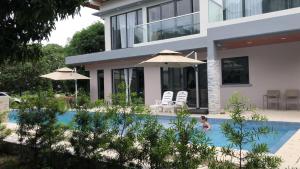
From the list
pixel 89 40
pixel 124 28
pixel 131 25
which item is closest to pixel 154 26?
pixel 131 25

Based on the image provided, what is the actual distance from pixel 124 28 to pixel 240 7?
9004 millimetres

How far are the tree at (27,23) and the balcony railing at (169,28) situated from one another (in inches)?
504

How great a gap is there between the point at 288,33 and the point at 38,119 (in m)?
10.6

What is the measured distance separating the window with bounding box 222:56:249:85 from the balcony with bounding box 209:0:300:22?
262cm

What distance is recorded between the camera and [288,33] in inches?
518

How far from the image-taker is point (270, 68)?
16.3 m

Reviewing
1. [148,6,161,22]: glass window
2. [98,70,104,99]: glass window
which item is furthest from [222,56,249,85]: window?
[98,70,104,99]: glass window

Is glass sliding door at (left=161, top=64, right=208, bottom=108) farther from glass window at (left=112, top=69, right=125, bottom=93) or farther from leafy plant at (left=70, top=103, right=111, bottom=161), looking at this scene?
leafy plant at (left=70, top=103, right=111, bottom=161)

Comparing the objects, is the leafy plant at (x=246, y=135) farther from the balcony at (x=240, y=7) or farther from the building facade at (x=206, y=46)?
the balcony at (x=240, y=7)

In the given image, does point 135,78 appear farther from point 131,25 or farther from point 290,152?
point 290,152

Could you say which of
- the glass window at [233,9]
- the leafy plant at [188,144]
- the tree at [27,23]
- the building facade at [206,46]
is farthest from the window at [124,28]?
the leafy plant at [188,144]

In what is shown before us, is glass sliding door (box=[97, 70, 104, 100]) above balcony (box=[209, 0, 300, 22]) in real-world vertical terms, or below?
below

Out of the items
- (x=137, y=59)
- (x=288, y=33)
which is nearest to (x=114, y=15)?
(x=137, y=59)

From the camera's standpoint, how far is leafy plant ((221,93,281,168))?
366cm
